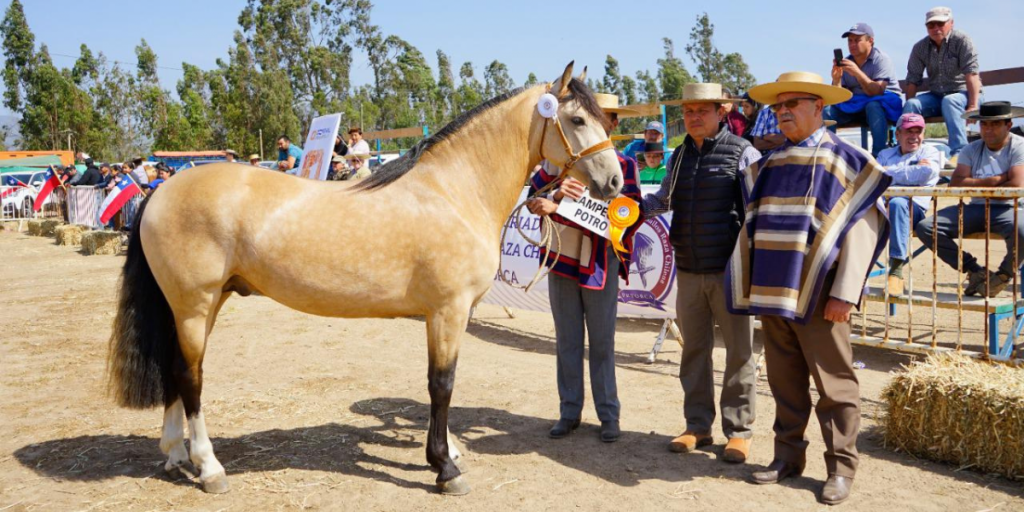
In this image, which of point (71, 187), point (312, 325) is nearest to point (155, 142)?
point (71, 187)

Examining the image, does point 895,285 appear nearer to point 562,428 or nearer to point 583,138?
point 562,428

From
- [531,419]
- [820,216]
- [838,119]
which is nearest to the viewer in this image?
[820,216]

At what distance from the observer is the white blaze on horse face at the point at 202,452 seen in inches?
154

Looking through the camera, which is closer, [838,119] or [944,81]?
[944,81]

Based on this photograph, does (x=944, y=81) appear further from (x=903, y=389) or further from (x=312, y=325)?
(x=312, y=325)

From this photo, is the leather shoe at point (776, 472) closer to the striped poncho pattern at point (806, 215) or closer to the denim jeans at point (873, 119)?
the striped poncho pattern at point (806, 215)

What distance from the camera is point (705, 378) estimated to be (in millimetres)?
4539

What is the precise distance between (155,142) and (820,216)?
5523 cm

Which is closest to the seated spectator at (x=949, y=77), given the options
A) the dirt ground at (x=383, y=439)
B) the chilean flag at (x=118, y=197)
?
the dirt ground at (x=383, y=439)

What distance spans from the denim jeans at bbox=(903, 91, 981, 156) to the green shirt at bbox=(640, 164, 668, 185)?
9.00 ft

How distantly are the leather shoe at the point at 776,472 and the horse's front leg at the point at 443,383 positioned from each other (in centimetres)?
162

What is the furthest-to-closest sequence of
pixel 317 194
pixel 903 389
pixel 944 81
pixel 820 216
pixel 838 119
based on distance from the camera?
pixel 838 119
pixel 944 81
pixel 903 389
pixel 317 194
pixel 820 216

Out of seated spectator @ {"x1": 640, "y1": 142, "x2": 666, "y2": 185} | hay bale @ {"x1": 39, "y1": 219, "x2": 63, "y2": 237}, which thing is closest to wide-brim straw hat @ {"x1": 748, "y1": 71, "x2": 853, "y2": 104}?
seated spectator @ {"x1": 640, "y1": 142, "x2": 666, "y2": 185}

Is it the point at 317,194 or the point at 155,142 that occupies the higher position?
the point at 155,142
